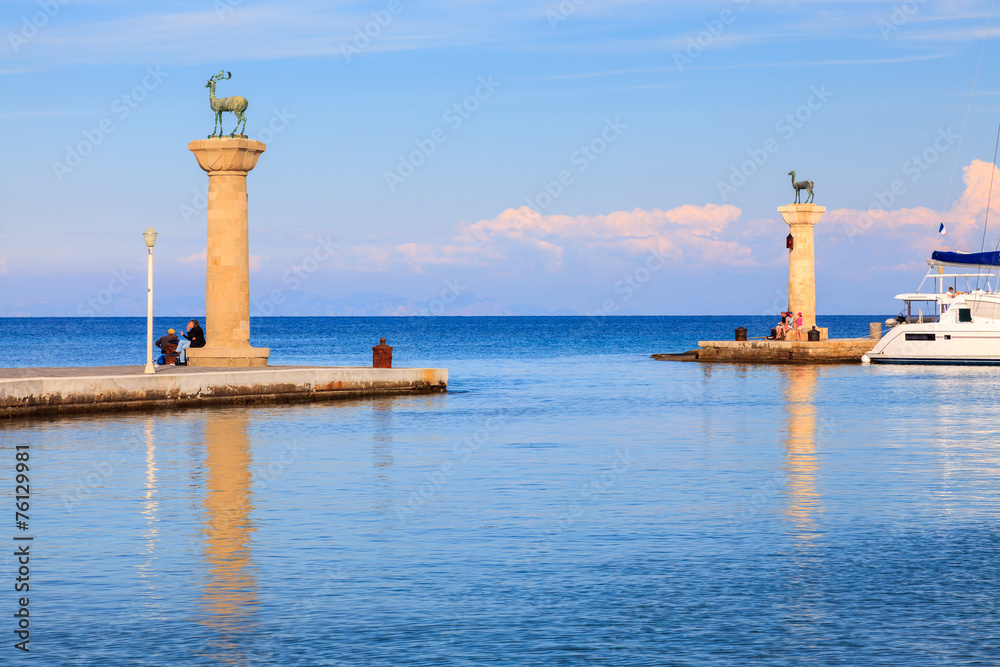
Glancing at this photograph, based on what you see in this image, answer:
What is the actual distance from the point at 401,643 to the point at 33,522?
6.99 m

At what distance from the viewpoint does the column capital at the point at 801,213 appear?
62.7 m

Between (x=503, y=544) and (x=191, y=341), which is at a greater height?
(x=191, y=341)

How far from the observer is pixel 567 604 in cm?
1100

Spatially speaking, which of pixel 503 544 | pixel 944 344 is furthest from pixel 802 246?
pixel 503 544

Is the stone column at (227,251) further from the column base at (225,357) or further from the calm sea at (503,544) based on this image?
the calm sea at (503,544)

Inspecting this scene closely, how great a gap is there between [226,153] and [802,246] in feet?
116

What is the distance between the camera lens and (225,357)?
37.7 metres

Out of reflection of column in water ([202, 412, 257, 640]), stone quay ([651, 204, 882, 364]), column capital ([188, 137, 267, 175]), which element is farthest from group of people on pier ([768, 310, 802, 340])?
reflection of column in water ([202, 412, 257, 640])

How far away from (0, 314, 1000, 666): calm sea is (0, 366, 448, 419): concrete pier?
2359 mm

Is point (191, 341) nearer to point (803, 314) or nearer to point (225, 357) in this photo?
point (225, 357)

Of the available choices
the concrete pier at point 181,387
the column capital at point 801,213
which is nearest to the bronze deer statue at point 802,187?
the column capital at point 801,213

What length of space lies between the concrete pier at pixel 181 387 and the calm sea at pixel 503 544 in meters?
2.36

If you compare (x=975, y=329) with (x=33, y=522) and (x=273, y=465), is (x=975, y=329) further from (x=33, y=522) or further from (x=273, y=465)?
(x=33, y=522)

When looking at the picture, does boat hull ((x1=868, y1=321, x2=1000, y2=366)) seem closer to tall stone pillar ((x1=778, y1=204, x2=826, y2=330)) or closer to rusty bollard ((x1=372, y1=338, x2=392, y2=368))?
tall stone pillar ((x1=778, y1=204, x2=826, y2=330))
